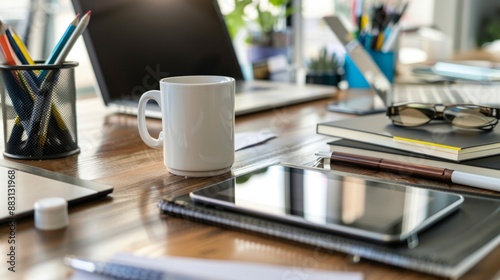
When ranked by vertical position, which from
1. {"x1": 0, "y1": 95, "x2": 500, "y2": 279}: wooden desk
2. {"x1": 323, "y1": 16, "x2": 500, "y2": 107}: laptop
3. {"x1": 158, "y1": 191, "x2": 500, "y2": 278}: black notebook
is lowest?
{"x1": 0, "y1": 95, "x2": 500, "y2": 279}: wooden desk

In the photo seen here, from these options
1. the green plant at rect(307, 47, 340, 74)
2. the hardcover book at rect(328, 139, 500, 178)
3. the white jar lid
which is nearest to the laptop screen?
the green plant at rect(307, 47, 340, 74)

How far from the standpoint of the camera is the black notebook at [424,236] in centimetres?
47

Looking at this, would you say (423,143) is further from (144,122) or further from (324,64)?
(324,64)

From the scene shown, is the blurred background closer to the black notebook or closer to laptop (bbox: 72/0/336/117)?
laptop (bbox: 72/0/336/117)

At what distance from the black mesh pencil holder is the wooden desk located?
3cm

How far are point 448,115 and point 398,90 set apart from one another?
2.19ft

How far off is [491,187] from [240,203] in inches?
12.1

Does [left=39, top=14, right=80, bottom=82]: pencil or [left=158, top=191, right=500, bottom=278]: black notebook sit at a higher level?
[left=39, top=14, right=80, bottom=82]: pencil

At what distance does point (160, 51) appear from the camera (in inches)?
51.3

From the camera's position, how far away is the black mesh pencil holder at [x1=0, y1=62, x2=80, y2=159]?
0.83 metres

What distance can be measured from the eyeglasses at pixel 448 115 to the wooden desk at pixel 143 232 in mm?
122

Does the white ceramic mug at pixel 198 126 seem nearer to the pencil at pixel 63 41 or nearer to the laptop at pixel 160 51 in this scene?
the pencil at pixel 63 41

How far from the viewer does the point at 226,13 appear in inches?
70.2

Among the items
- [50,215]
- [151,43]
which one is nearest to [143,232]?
[50,215]
